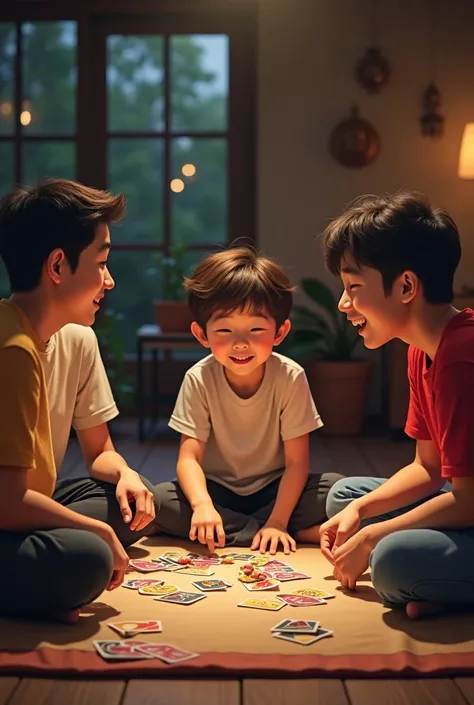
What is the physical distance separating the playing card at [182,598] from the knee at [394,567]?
0.38m

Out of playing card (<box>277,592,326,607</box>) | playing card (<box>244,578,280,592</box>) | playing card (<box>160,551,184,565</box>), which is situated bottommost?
playing card (<box>160,551,184,565</box>)

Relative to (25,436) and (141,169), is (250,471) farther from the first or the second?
(141,169)

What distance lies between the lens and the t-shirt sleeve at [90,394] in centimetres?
267

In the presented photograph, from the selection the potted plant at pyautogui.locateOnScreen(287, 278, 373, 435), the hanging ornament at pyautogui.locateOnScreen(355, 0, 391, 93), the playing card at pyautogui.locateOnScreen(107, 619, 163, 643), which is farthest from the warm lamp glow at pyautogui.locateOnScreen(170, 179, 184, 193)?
the playing card at pyautogui.locateOnScreen(107, 619, 163, 643)

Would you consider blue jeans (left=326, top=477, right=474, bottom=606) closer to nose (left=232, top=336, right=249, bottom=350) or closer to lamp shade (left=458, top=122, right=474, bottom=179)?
nose (left=232, top=336, right=249, bottom=350)

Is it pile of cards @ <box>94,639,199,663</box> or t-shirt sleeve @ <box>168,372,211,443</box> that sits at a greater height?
t-shirt sleeve @ <box>168,372,211,443</box>

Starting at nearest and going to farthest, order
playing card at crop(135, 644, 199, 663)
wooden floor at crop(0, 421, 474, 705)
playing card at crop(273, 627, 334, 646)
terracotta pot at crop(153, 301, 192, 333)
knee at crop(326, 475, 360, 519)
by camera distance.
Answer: wooden floor at crop(0, 421, 474, 705) < playing card at crop(135, 644, 199, 663) < playing card at crop(273, 627, 334, 646) < knee at crop(326, 475, 360, 519) < terracotta pot at crop(153, 301, 192, 333)

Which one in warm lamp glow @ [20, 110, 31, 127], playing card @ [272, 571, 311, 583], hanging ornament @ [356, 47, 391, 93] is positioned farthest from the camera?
warm lamp glow @ [20, 110, 31, 127]

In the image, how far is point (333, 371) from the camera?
522 cm

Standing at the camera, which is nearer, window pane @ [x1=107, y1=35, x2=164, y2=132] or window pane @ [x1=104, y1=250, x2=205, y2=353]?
window pane @ [x1=107, y1=35, x2=164, y2=132]

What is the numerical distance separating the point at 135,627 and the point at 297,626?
1.01ft

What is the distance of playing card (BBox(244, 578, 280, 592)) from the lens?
2.37 m

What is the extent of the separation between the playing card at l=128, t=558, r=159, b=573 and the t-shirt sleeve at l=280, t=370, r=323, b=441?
0.53m

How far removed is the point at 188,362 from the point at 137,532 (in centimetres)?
321
